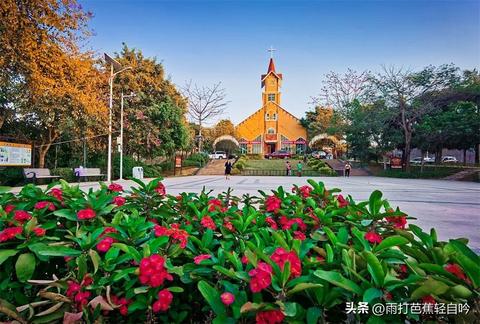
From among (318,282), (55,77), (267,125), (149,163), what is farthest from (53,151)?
(267,125)

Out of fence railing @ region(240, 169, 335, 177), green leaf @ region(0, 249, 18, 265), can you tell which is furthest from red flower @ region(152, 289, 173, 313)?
fence railing @ region(240, 169, 335, 177)

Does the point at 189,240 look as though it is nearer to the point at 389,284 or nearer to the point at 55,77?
the point at 389,284

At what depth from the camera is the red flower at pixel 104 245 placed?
133 centimetres

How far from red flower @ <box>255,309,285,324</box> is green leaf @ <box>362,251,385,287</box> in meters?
0.36

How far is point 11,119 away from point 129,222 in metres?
18.9

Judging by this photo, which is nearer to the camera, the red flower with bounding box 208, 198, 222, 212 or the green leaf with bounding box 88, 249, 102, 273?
the green leaf with bounding box 88, 249, 102, 273

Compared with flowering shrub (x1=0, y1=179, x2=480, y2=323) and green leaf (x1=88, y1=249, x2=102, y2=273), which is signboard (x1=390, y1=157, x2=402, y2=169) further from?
green leaf (x1=88, y1=249, x2=102, y2=273)

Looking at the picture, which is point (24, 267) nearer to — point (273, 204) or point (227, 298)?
point (227, 298)

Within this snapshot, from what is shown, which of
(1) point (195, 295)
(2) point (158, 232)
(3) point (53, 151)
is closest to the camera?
(1) point (195, 295)

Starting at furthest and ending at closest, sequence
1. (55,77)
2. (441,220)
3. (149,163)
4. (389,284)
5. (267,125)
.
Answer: (267,125) < (149,163) < (55,77) < (441,220) < (389,284)

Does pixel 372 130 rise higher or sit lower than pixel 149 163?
higher

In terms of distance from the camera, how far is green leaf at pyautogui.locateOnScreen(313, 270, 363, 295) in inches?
41.8

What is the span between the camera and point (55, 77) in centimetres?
1041

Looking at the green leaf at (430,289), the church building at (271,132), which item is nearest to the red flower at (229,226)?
the green leaf at (430,289)
